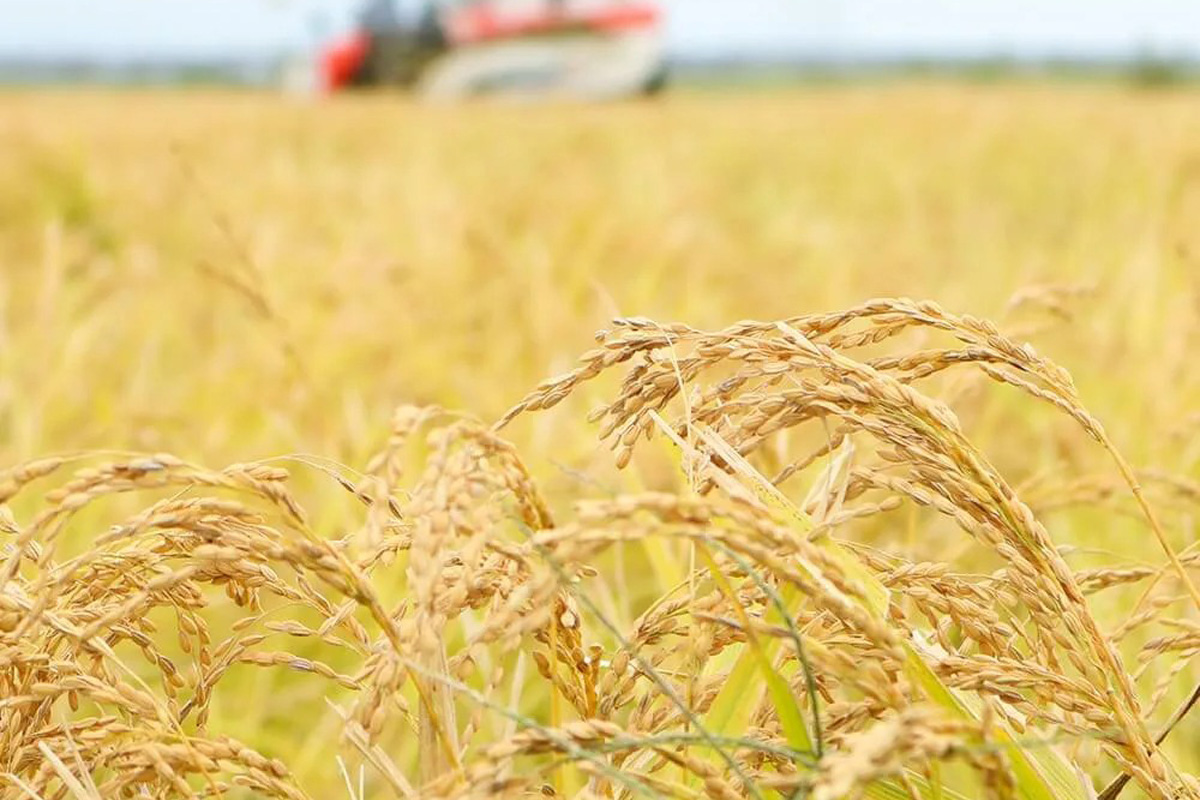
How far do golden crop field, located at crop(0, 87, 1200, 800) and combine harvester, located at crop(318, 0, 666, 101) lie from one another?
59.1ft

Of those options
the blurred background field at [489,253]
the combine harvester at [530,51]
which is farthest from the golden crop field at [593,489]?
the combine harvester at [530,51]

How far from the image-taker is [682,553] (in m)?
1.21

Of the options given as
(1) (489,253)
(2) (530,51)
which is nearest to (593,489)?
(1) (489,253)

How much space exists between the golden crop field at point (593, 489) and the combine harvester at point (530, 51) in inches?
710

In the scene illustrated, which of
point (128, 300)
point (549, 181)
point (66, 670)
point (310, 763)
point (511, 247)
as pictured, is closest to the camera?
point (66, 670)

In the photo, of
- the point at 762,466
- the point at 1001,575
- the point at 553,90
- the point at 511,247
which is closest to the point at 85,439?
the point at 762,466

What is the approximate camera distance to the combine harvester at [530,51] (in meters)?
23.5

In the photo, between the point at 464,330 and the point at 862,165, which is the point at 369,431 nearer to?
the point at 464,330

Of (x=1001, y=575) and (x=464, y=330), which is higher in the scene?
(x=1001, y=575)

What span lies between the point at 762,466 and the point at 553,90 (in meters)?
22.7

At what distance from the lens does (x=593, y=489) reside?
1.82 m

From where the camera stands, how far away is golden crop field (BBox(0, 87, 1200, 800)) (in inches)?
22.0

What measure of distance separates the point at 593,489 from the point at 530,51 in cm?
2294

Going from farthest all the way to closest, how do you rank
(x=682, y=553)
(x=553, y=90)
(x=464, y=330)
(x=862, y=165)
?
(x=553, y=90) < (x=862, y=165) < (x=464, y=330) < (x=682, y=553)
